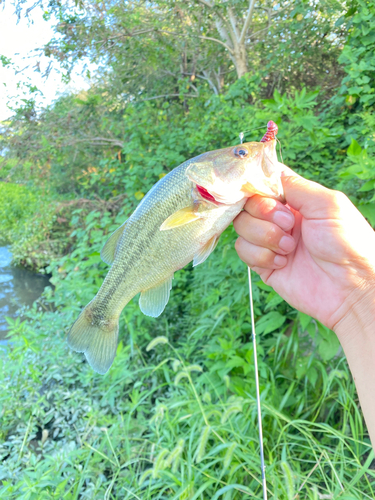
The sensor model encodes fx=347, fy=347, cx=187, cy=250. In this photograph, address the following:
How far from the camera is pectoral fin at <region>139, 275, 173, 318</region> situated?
1512 mm

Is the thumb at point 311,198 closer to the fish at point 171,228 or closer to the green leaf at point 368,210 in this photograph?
the fish at point 171,228

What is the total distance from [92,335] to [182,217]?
758 millimetres

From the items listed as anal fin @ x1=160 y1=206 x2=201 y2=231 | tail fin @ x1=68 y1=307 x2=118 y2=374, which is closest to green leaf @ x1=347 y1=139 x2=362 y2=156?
anal fin @ x1=160 y1=206 x2=201 y2=231

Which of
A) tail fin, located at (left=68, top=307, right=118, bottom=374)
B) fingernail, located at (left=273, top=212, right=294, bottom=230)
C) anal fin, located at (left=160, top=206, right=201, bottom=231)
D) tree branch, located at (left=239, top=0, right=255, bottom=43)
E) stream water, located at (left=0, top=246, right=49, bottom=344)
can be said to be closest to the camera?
anal fin, located at (left=160, top=206, right=201, bottom=231)

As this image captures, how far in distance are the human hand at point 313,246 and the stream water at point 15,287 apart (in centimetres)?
543

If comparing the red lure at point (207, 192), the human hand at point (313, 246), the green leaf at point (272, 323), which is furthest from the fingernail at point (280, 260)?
the green leaf at point (272, 323)

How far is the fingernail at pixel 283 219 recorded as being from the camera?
1527 mm

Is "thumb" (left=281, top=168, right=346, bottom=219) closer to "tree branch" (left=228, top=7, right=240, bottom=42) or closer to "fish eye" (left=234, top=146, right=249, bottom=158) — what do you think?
"fish eye" (left=234, top=146, right=249, bottom=158)

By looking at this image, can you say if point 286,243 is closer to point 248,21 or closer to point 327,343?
point 327,343

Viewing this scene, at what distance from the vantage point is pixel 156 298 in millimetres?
1542

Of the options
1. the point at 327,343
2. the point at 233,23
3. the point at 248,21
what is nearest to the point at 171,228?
the point at 327,343

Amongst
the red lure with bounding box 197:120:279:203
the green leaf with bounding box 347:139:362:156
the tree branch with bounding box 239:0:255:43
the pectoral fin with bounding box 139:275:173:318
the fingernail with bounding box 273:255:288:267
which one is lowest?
the fingernail with bounding box 273:255:288:267

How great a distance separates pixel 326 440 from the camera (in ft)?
7.76

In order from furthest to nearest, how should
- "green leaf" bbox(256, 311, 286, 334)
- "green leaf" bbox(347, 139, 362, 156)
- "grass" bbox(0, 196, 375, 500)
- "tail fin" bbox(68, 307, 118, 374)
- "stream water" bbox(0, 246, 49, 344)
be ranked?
1. "stream water" bbox(0, 246, 49, 344)
2. "green leaf" bbox(256, 311, 286, 334)
3. "green leaf" bbox(347, 139, 362, 156)
4. "grass" bbox(0, 196, 375, 500)
5. "tail fin" bbox(68, 307, 118, 374)
